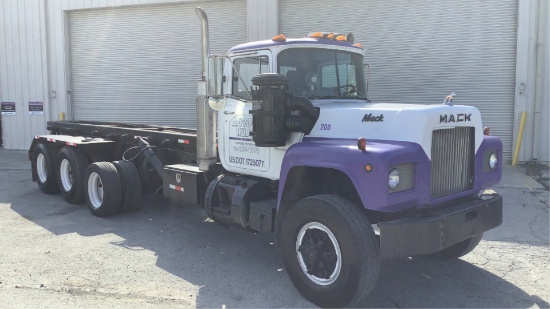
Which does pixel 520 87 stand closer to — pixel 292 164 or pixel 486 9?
pixel 486 9

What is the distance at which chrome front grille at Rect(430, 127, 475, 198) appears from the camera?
4.31 metres

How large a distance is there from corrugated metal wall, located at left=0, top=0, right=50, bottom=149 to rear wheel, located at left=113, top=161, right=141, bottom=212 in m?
8.81

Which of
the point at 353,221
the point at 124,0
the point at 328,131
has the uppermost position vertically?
the point at 124,0

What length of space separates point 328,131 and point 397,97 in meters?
7.34

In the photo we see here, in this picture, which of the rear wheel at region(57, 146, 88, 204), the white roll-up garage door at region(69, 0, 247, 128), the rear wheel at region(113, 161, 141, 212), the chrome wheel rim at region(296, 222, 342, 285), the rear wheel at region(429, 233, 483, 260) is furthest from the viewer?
the white roll-up garage door at region(69, 0, 247, 128)

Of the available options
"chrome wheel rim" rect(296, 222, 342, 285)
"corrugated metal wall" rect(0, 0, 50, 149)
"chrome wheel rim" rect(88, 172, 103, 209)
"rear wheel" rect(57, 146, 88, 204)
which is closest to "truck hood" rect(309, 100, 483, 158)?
"chrome wheel rim" rect(296, 222, 342, 285)

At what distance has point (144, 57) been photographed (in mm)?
13844

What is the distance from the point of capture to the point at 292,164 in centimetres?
449

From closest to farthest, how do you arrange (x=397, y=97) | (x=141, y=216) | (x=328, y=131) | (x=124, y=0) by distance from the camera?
(x=328, y=131), (x=141, y=216), (x=397, y=97), (x=124, y=0)

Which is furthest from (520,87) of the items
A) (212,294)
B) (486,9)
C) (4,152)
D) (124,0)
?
(4,152)

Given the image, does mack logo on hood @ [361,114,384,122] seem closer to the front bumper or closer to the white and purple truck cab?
the white and purple truck cab

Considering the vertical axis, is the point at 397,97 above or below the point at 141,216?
above

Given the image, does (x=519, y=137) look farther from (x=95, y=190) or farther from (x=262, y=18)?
(x=95, y=190)

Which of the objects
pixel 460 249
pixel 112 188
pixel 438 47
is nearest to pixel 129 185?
pixel 112 188
